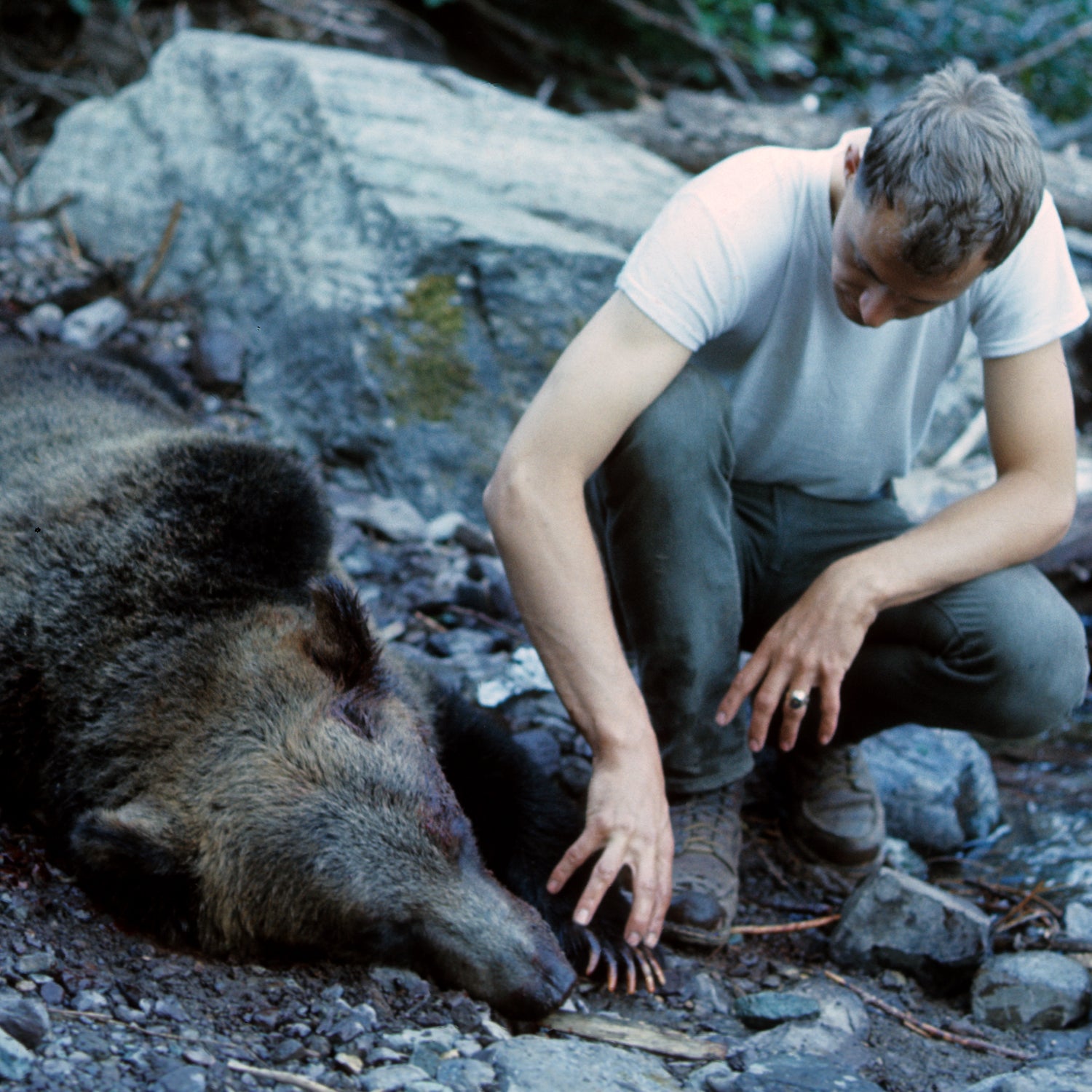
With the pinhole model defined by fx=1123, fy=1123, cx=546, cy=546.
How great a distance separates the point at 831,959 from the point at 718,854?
0.44 metres

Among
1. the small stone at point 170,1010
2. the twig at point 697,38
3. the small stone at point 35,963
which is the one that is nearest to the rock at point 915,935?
the small stone at point 170,1010

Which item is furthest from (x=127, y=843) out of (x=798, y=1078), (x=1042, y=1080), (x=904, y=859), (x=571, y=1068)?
(x=904, y=859)

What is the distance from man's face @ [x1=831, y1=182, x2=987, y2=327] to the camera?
263 cm

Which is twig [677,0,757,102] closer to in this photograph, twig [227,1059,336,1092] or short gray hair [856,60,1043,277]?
short gray hair [856,60,1043,277]

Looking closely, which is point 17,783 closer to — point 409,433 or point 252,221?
point 409,433

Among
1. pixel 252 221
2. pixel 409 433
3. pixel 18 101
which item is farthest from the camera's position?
pixel 18 101

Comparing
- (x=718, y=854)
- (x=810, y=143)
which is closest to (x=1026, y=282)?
(x=718, y=854)

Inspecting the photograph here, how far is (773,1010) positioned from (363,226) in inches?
156

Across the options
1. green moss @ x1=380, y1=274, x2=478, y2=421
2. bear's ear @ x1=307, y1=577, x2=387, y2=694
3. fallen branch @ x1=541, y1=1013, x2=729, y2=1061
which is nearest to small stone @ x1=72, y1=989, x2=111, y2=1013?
bear's ear @ x1=307, y1=577, x2=387, y2=694

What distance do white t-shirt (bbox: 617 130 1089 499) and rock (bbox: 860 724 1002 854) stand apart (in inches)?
46.8

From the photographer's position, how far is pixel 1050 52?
9.59 m

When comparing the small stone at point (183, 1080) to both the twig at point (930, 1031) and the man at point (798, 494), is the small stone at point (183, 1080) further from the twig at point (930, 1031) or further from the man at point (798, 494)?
the twig at point (930, 1031)

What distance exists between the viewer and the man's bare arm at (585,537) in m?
2.73

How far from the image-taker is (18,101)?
8.53 metres
